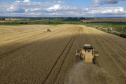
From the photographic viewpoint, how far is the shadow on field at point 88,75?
379 inches

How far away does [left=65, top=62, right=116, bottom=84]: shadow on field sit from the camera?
9.62m

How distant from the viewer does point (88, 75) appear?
10594 millimetres

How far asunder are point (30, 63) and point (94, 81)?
277 inches

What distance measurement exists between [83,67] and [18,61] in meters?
7.00

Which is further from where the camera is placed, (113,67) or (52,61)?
(52,61)

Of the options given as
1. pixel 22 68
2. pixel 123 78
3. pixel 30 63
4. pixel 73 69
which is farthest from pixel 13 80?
pixel 123 78

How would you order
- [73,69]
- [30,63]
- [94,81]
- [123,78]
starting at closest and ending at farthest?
[94,81], [123,78], [73,69], [30,63]

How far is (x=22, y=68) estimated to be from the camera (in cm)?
1256

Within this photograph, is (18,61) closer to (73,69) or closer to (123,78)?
(73,69)

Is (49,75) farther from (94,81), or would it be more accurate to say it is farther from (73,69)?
(94,81)

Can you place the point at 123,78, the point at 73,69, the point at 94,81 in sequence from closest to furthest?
the point at 94,81, the point at 123,78, the point at 73,69

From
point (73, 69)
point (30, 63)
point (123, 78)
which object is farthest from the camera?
point (30, 63)

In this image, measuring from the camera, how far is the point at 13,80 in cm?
1014

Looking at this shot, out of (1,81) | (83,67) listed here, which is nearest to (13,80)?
(1,81)
